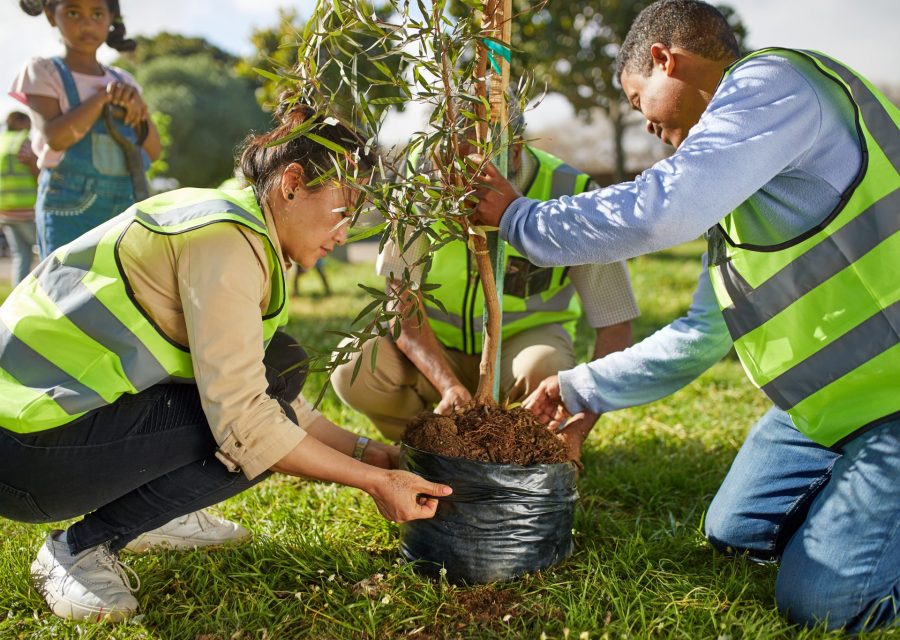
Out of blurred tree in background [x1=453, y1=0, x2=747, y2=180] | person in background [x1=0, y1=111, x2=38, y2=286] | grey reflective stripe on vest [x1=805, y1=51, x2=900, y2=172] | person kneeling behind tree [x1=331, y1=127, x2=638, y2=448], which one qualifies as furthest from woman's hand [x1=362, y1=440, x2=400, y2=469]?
blurred tree in background [x1=453, y1=0, x2=747, y2=180]

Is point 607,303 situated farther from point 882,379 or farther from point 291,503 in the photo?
point 291,503

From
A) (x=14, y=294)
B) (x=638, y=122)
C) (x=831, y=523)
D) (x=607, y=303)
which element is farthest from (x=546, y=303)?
(x=638, y=122)

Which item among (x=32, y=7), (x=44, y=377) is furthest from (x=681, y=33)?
(x=32, y=7)

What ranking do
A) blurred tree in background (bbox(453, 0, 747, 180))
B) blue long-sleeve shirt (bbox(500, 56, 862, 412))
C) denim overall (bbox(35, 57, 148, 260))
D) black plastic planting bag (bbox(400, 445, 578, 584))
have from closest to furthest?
blue long-sleeve shirt (bbox(500, 56, 862, 412)) < black plastic planting bag (bbox(400, 445, 578, 584)) < denim overall (bbox(35, 57, 148, 260)) < blurred tree in background (bbox(453, 0, 747, 180))

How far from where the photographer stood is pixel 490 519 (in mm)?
2109

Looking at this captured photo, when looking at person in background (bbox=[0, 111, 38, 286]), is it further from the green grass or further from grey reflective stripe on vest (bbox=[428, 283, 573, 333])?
grey reflective stripe on vest (bbox=[428, 283, 573, 333])

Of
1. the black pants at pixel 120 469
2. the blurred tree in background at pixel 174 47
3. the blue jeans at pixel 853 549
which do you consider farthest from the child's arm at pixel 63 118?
the blurred tree in background at pixel 174 47

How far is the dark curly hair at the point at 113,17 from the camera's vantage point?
11.9ft

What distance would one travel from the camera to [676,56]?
7.10 ft

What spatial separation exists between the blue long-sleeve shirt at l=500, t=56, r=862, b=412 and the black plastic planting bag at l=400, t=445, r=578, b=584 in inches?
22.9

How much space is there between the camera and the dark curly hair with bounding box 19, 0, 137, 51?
3.62 m

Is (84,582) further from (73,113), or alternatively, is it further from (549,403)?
(73,113)

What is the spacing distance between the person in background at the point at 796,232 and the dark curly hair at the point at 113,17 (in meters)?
2.63

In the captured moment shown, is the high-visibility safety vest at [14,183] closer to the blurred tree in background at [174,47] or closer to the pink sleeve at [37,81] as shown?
the pink sleeve at [37,81]
